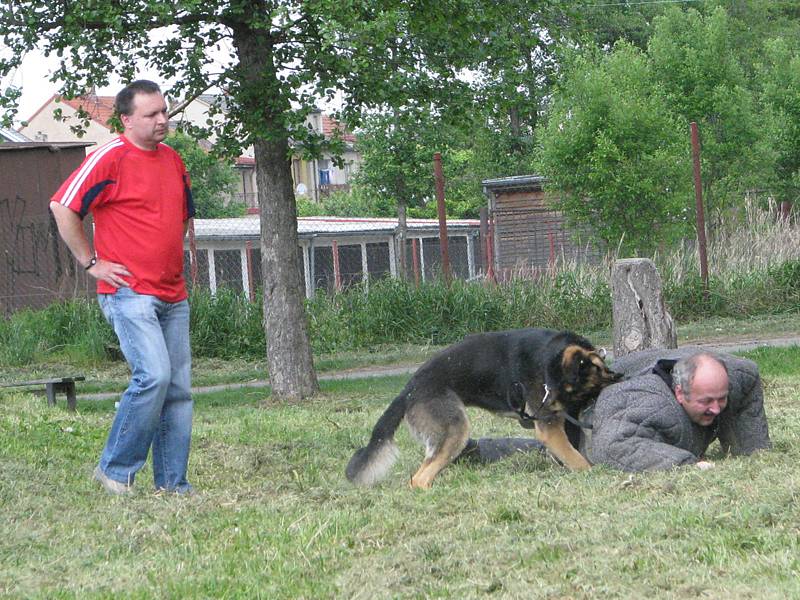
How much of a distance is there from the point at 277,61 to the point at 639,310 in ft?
14.3

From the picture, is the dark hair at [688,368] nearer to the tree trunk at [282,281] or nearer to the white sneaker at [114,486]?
the white sneaker at [114,486]

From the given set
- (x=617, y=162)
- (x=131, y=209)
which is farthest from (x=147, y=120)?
(x=617, y=162)

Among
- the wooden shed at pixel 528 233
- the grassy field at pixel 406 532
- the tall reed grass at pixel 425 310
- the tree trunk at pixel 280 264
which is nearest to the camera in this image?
the grassy field at pixel 406 532

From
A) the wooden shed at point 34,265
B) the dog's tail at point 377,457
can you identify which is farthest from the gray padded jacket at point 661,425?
the wooden shed at point 34,265

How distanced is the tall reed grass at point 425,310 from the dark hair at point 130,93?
392 inches

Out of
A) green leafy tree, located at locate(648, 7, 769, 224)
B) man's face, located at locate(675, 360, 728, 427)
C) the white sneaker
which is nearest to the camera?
man's face, located at locate(675, 360, 728, 427)

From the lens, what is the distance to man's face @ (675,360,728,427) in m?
5.54

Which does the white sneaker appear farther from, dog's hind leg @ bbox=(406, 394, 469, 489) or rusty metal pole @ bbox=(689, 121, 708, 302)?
rusty metal pole @ bbox=(689, 121, 708, 302)

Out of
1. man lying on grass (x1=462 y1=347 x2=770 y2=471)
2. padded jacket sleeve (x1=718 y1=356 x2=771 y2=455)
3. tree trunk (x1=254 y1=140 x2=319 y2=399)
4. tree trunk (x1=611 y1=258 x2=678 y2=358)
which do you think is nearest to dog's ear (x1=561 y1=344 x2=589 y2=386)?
man lying on grass (x1=462 y1=347 x2=770 y2=471)

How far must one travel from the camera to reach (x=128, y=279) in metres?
5.82

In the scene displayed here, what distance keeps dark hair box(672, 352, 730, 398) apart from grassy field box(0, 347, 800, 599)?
0.43 metres

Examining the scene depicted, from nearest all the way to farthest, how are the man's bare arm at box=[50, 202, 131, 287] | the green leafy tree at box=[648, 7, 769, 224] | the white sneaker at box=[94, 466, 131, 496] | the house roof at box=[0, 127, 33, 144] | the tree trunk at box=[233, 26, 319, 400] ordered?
the man's bare arm at box=[50, 202, 131, 287]
the white sneaker at box=[94, 466, 131, 496]
the tree trunk at box=[233, 26, 319, 400]
the house roof at box=[0, 127, 33, 144]
the green leafy tree at box=[648, 7, 769, 224]

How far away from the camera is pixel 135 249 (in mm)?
5863

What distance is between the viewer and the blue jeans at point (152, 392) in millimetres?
5824
